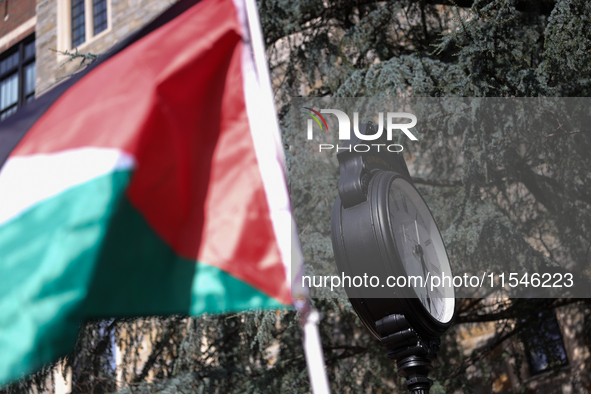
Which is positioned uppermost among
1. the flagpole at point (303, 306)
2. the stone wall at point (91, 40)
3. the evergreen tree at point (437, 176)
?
the stone wall at point (91, 40)

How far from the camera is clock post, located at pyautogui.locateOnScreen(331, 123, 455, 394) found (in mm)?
2715

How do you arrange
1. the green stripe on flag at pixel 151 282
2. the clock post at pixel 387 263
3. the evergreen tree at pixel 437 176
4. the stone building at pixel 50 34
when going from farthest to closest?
the stone building at pixel 50 34 < the evergreen tree at pixel 437 176 < the clock post at pixel 387 263 < the green stripe on flag at pixel 151 282

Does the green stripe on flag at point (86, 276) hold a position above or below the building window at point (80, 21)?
below

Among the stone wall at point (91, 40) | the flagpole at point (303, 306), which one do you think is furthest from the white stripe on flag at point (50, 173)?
the stone wall at point (91, 40)

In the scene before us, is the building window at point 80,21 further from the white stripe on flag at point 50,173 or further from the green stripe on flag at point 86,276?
the green stripe on flag at point 86,276

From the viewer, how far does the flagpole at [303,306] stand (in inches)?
71.9

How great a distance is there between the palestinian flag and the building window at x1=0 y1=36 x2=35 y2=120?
13.8 m

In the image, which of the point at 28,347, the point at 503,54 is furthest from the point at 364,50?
the point at 28,347

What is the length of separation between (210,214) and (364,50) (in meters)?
5.31

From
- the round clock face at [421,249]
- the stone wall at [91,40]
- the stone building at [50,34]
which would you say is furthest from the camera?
the stone building at [50,34]

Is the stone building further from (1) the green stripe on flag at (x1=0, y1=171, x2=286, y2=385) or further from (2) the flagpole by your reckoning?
(1) the green stripe on flag at (x1=0, y1=171, x2=286, y2=385)

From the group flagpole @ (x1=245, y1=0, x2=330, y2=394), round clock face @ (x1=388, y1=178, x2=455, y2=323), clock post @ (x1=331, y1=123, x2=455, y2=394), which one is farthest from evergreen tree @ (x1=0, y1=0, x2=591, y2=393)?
flagpole @ (x1=245, y1=0, x2=330, y2=394)

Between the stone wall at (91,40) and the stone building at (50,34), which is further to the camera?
the stone building at (50,34)

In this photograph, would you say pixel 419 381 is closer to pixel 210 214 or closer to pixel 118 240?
pixel 210 214
